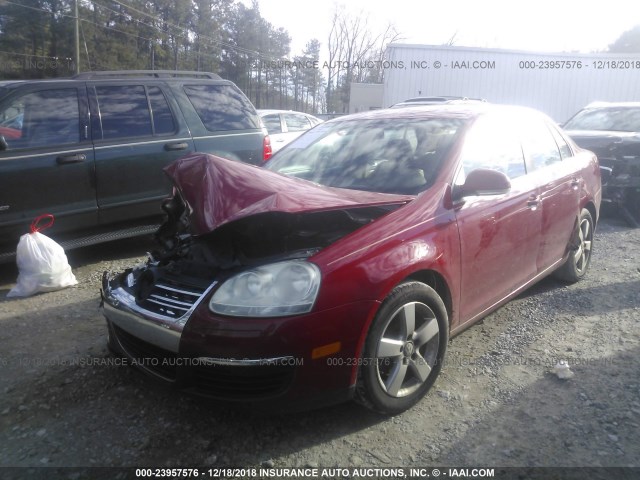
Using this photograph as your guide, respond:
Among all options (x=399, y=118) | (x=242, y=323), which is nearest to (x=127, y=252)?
(x=399, y=118)

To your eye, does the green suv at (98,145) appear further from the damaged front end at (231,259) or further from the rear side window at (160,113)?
the damaged front end at (231,259)

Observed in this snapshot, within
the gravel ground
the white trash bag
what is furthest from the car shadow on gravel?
the white trash bag

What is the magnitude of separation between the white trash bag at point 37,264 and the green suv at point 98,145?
0.83 feet

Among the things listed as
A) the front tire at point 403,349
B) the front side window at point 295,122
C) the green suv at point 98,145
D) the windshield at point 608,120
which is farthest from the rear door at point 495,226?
the front side window at point 295,122

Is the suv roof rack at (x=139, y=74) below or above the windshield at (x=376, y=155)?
above

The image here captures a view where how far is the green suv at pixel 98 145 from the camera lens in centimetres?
448

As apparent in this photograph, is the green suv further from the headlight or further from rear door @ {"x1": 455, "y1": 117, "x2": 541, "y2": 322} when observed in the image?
rear door @ {"x1": 455, "y1": 117, "x2": 541, "y2": 322}

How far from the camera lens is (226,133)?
5.93 m

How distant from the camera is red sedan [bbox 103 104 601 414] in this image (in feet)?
7.43

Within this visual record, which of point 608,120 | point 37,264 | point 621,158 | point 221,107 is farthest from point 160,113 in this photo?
point 608,120

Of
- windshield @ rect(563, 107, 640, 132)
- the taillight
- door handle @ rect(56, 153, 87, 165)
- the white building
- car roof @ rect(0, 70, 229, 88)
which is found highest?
the white building

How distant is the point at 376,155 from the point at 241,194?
1.16m

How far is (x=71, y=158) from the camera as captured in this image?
4723 millimetres

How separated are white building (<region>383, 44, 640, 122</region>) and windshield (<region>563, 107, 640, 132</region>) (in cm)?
766
